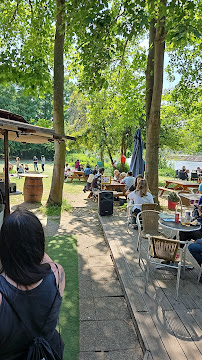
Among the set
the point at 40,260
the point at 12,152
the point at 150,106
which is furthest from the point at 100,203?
the point at 12,152

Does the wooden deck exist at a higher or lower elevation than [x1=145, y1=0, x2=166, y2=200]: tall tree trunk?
lower

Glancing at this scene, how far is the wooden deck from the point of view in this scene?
8.68 ft

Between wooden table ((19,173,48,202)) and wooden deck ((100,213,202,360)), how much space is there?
19.6ft

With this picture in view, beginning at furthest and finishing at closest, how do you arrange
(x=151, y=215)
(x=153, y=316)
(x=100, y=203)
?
(x=100, y=203)
(x=151, y=215)
(x=153, y=316)

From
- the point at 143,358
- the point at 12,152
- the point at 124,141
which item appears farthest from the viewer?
the point at 12,152

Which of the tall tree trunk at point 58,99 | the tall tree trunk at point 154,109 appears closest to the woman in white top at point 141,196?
the tall tree trunk at point 154,109

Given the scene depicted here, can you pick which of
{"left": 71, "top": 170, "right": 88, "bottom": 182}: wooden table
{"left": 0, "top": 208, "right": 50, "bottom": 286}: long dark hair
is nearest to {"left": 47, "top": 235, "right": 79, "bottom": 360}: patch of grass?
{"left": 0, "top": 208, "right": 50, "bottom": 286}: long dark hair

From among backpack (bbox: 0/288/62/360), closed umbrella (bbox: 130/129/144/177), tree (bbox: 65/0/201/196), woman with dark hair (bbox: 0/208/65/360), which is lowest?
backpack (bbox: 0/288/62/360)

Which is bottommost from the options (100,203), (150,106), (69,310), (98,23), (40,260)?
(69,310)

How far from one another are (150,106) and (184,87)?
5825 mm

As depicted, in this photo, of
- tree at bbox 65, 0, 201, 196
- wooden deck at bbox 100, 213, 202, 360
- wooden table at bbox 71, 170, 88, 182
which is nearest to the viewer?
wooden deck at bbox 100, 213, 202, 360

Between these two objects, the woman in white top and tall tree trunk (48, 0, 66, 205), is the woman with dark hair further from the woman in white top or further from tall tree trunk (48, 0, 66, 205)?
tall tree trunk (48, 0, 66, 205)

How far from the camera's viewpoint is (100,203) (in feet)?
27.3

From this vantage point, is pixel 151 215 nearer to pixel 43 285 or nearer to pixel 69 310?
pixel 69 310
